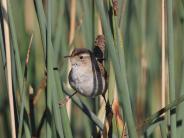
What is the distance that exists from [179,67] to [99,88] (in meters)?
0.72

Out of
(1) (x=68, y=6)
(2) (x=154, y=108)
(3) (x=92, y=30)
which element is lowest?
(2) (x=154, y=108)

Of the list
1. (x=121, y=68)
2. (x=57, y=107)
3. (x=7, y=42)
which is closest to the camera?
(x=121, y=68)

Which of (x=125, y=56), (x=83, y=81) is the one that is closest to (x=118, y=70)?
(x=83, y=81)

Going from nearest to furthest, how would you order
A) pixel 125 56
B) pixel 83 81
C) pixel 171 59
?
pixel 171 59, pixel 83 81, pixel 125 56

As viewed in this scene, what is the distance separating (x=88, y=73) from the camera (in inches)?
80.9

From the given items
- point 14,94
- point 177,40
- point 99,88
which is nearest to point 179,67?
point 177,40

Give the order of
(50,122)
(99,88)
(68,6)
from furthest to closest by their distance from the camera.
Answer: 1. (68,6)
2. (99,88)
3. (50,122)

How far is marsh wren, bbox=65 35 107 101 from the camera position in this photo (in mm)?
1964

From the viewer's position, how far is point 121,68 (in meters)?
1.30

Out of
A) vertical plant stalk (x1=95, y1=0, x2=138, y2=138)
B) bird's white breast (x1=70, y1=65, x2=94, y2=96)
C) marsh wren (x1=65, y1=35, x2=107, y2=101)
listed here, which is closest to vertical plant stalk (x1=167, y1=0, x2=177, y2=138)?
vertical plant stalk (x1=95, y1=0, x2=138, y2=138)

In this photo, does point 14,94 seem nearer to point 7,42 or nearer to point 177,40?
point 7,42

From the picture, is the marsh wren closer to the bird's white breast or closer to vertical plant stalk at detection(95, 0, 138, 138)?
the bird's white breast

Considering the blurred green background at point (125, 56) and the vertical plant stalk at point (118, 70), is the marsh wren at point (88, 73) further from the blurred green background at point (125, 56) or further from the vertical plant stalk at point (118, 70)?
the vertical plant stalk at point (118, 70)

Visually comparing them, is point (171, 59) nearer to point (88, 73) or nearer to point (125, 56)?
point (88, 73)
